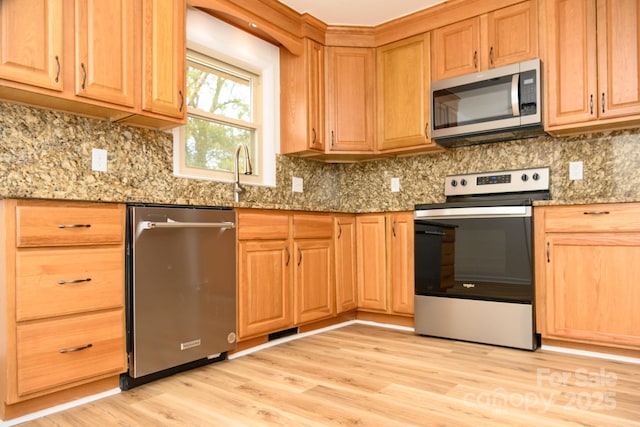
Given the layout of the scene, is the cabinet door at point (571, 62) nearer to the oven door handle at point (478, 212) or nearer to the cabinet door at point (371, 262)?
the oven door handle at point (478, 212)

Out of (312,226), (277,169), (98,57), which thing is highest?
(98,57)

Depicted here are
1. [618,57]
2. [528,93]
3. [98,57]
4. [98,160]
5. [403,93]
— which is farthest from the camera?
[403,93]

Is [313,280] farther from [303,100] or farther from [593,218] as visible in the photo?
[593,218]

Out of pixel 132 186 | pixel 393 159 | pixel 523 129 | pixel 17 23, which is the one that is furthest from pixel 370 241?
pixel 17 23

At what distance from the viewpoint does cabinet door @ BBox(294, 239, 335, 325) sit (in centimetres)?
304

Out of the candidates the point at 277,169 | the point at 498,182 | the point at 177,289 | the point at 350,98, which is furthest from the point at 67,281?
the point at 498,182

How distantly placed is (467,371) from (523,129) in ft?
5.47

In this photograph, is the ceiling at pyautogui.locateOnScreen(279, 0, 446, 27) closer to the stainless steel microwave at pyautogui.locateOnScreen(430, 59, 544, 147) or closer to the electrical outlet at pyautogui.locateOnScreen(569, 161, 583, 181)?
the stainless steel microwave at pyautogui.locateOnScreen(430, 59, 544, 147)

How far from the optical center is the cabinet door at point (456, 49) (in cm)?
323

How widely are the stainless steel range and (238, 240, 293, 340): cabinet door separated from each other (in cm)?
97

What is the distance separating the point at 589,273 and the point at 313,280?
5.64 ft

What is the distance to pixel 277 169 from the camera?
11.9 ft

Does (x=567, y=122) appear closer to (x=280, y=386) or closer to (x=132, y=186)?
(x=280, y=386)

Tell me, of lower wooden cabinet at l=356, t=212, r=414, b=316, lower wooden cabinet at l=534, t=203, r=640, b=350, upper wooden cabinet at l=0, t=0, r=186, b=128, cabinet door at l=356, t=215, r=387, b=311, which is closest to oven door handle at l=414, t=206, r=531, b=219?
lower wooden cabinet at l=534, t=203, r=640, b=350
